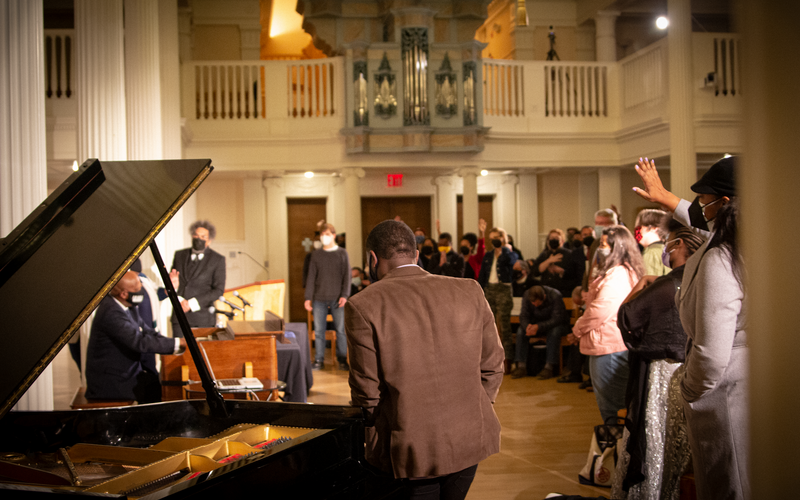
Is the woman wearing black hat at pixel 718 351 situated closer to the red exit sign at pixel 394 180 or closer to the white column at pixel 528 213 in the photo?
the red exit sign at pixel 394 180

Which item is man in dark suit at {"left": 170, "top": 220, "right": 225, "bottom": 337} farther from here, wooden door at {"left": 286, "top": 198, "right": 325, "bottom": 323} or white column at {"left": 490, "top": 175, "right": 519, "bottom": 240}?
white column at {"left": 490, "top": 175, "right": 519, "bottom": 240}

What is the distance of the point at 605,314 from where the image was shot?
395 cm

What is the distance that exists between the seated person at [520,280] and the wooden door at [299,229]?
5.60 m

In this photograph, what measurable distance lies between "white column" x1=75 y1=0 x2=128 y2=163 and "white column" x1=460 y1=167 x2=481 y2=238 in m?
6.59

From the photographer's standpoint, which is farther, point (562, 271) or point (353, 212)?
point (353, 212)

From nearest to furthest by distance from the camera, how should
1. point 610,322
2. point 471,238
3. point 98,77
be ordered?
1. point 610,322
2. point 98,77
3. point 471,238

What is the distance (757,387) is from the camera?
0.48 m

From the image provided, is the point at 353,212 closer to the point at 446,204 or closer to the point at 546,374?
the point at 446,204

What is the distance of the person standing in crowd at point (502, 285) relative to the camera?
7.20 metres

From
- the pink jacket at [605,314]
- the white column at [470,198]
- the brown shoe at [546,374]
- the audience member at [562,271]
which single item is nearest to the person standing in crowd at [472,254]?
the audience member at [562,271]

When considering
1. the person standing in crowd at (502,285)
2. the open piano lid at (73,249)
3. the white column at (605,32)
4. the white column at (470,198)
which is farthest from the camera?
the white column at (605,32)

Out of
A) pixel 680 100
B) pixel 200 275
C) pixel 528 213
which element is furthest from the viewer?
pixel 528 213

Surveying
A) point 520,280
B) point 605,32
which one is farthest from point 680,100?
point 520,280

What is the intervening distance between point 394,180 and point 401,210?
0.73m
